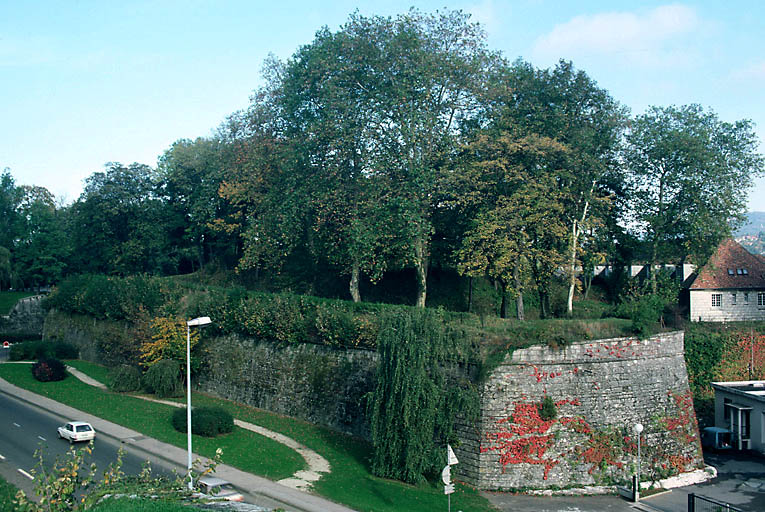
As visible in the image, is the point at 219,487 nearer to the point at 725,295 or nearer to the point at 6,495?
the point at 6,495

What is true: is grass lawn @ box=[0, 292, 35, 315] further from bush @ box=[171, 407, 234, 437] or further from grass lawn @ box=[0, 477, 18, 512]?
grass lawn @ box=[0, 477, 18, 512]

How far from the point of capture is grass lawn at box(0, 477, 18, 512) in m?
15.0

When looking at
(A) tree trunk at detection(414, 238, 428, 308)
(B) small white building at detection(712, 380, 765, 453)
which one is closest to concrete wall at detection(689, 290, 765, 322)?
(B) small white building at detection(712, 380, 765, 453)

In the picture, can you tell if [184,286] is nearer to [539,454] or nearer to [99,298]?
[99,298]

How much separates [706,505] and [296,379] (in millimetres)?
18788

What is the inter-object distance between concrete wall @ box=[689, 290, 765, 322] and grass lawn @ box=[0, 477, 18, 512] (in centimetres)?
3765

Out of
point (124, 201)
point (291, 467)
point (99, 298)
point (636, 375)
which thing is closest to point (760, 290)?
point (636, 375)

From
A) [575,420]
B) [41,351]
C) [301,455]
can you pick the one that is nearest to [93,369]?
[41,351]

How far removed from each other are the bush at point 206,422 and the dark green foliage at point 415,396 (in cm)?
731

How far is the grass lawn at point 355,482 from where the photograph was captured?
2052cm

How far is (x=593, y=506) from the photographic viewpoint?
72.5 feet

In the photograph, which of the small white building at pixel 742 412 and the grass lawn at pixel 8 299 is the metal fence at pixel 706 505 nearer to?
the small white building at pixel 742 412

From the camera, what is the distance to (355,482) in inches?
878

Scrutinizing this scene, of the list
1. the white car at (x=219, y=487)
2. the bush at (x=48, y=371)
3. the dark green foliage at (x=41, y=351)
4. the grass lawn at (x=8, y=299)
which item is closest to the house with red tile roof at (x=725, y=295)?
the white car at (x=219, y=487)
